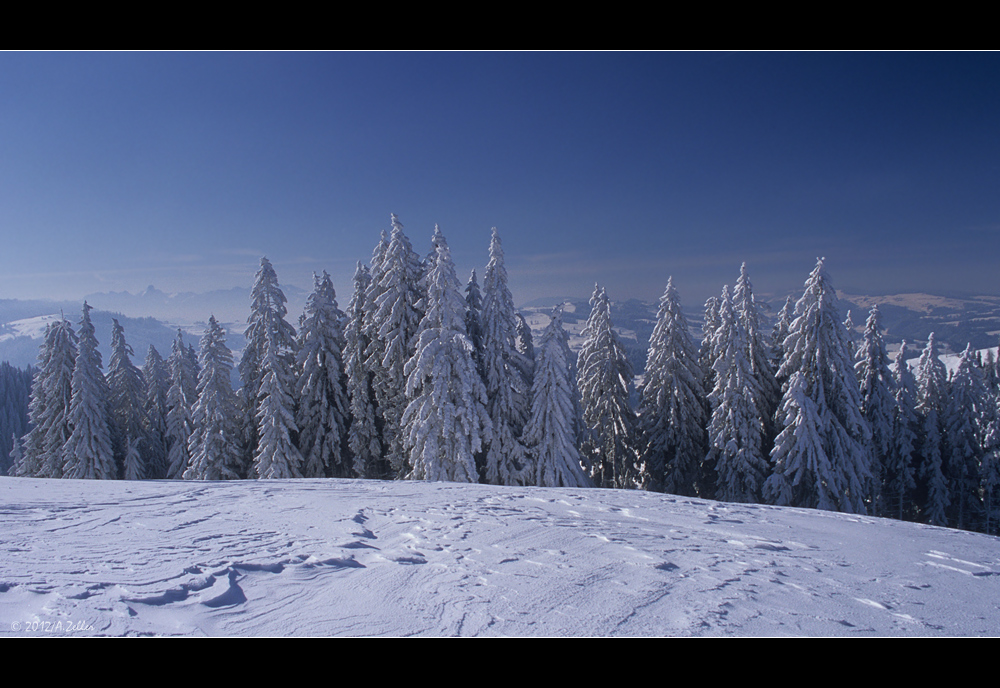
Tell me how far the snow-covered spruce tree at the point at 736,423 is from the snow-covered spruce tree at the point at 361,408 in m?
17.4

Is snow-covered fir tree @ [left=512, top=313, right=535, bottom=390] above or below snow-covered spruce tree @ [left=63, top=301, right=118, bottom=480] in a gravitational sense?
above

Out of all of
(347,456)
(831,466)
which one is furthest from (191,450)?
(831,466)

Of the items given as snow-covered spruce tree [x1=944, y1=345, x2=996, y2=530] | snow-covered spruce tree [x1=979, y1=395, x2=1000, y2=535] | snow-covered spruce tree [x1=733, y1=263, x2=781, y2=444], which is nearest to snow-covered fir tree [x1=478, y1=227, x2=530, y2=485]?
snow-covered spruce tree [x1=733, y1=263, x2=781, y2=444]

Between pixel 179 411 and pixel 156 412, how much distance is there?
23.9 feet

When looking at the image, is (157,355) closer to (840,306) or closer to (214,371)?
(214,371)

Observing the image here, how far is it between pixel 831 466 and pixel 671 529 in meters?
19.5

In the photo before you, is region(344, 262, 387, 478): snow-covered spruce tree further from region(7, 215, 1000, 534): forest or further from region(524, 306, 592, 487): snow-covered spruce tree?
region(524, 306, 592, 487): snow-covered spruce tree

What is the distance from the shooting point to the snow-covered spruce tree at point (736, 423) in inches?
900

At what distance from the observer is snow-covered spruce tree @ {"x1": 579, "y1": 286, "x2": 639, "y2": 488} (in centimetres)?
2723

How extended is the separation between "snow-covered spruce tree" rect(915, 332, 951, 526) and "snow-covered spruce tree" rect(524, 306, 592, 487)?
23229mm

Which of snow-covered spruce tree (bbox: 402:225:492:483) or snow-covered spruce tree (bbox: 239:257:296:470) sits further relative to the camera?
snow-covered spruce tree (bbox: 239:257:296:470)

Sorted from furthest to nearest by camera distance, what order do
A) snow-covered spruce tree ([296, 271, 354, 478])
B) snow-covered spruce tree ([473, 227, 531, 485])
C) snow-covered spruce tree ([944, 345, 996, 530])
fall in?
snow-covered spruce tree ([944, 345, 996, 530]), snow-covered spruce tree ([296, 271, 354, 478]), snow-covered spruce tree ([473, 227, 531, 485])

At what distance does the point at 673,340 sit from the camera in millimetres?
26531

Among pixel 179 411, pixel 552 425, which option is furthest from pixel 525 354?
pixel 179 411
